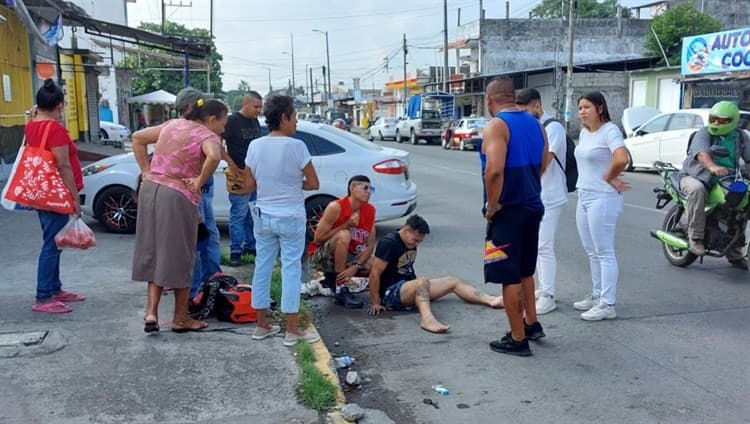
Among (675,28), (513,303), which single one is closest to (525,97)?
(513,303)

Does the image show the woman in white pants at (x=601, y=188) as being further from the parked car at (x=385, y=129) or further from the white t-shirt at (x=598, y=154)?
the parked car at (x=385, y=129)

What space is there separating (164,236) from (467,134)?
1041 inches

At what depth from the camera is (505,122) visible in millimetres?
4773

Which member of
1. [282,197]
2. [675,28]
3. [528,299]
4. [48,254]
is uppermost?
[675,28]

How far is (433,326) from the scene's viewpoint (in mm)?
5605

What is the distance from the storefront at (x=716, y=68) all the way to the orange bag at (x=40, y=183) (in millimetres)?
23782

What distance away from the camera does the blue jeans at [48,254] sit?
18.1 feet

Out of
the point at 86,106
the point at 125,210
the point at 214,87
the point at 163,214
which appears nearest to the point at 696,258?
the point at 163,214

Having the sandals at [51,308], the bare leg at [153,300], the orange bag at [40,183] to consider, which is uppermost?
the orange bag at [40,183]

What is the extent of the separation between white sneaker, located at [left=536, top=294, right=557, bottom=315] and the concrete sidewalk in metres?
2.34

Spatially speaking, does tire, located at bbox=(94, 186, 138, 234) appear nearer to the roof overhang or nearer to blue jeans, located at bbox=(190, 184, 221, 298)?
blue jeans, located at bbox=(190, 184, 221, 298)

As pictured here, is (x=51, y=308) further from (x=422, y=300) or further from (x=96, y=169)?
(x=96, y=169)

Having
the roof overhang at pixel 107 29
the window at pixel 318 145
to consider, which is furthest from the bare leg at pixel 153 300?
the roof overhang at pixel 107 29

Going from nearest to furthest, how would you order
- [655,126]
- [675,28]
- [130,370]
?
[130,370] < [655,126] < [675,28]
